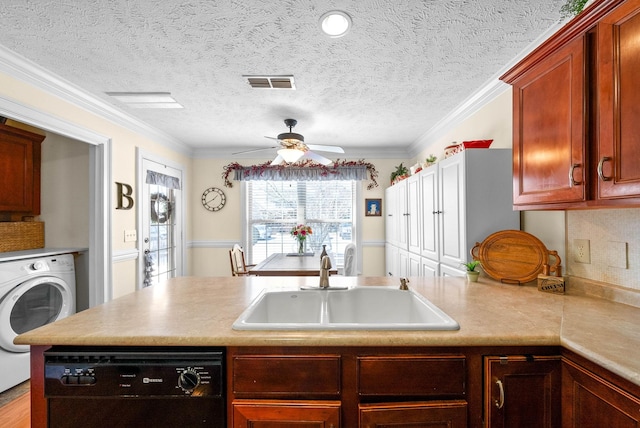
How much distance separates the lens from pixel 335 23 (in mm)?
1740

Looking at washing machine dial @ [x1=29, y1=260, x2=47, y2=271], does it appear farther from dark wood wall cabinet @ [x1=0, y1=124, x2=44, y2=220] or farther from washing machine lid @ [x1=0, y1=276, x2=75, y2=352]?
dark wood wall cabinet @ [x1=0, y1=124, x2=44, y2=220]

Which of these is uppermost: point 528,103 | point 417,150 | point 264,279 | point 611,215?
point 417,150

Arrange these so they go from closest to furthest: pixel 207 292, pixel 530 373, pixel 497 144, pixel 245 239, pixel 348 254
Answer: pixel 530 373 < pixel 207 292 < pixel 497 144 < pixel 348 254 < pixel 245 239

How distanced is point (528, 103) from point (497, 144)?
3.55ft

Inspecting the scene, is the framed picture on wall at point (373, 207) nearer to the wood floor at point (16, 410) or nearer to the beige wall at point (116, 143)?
the beige wall at point (116, 143)

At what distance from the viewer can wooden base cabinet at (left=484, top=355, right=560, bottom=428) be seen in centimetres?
106

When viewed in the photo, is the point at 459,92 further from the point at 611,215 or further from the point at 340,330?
the point at 340,330

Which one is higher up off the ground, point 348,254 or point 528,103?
point 528,103

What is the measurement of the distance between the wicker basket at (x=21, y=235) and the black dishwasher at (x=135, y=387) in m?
2.50

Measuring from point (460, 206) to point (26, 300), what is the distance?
3.43 metres

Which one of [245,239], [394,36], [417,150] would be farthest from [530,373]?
[245,239]

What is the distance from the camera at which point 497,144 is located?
8.18 feet

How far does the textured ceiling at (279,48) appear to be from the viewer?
164cm

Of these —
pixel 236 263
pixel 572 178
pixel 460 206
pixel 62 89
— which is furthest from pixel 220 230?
pixel 572 178
